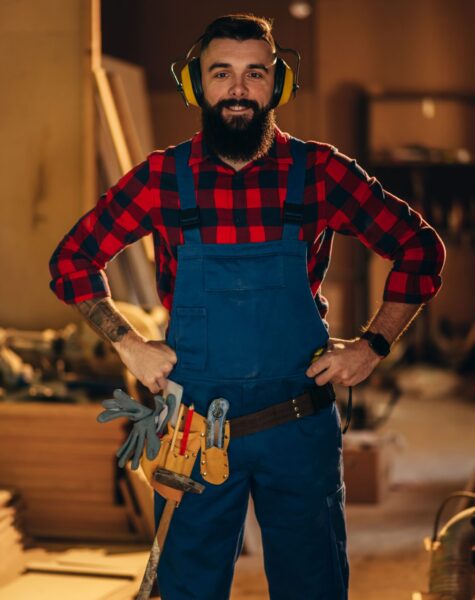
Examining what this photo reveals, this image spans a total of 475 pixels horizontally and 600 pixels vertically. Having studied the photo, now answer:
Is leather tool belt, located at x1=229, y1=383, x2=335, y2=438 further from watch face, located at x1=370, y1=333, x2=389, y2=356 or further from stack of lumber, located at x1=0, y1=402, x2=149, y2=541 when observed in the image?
stack of lumber, located at x1=0, y1=402, x2=149, y2=541

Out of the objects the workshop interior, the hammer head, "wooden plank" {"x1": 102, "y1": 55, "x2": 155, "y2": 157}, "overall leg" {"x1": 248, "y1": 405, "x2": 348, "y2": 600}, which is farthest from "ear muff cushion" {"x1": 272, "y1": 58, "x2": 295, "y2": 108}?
"wooden plank" {"x1": 102, "y1": 55, "x2": 155, "y2": 157}

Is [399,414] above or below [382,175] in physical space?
below

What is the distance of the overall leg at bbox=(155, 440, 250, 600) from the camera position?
2209 millimetres

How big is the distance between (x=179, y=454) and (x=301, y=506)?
1.00 feet

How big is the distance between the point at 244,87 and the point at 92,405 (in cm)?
201

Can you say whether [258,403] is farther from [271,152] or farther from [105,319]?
[271,152]

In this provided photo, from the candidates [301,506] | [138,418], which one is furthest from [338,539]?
[138,418]

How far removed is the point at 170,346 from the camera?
2264 millimetres

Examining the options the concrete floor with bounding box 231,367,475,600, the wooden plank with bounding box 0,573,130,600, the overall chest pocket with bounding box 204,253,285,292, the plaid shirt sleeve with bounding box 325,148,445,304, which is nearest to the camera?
the overall chest pocket with bounding box 204,253,285,292

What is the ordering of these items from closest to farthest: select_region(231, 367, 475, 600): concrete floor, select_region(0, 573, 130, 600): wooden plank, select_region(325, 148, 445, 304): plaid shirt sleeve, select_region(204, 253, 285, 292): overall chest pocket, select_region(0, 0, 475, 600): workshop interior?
select_region(204, 253, 285, 292): overall chest pocket
select_region(325, 148, 445, 304): plaid shirt sleeve
select_region(0, 573, 130, 600): wooden plank
select_region(0, 0, 475, 600): workshop interior
select_region(231, 367, 475, 600): concrete floor

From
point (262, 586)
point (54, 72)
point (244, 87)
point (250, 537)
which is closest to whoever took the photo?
point (244, 87)

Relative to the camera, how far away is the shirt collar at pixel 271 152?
7.34ft

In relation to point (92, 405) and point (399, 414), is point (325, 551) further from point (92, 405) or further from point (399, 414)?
point (399, 414)

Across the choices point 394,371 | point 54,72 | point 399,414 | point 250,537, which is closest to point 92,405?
point 250,537
